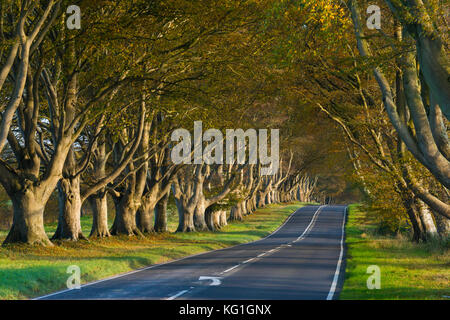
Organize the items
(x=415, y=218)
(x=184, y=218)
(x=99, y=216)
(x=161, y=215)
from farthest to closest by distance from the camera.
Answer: (x=184, y=218) → (x=161, y=215) → (x=99, y=216) → (x=415, y=218)

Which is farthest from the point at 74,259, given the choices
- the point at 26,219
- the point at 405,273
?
the point at 405,273

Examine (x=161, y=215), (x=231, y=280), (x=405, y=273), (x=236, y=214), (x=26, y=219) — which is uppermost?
(x=26, y=219)

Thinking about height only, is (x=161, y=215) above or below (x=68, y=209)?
below

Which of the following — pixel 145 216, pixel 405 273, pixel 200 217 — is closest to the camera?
pixel 405 273

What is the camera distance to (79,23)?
2155 cm

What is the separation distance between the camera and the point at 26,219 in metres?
24.2

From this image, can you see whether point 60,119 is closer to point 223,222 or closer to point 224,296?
point 224,296

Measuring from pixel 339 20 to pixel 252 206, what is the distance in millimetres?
69665

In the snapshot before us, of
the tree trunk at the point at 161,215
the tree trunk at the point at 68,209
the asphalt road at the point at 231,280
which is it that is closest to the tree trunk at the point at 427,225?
the asphalt road at the point at 231,280

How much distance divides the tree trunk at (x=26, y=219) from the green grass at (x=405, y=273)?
1210cm

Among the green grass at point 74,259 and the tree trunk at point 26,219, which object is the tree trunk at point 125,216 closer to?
the green grass at point 74,259

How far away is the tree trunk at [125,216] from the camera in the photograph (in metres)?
35.3

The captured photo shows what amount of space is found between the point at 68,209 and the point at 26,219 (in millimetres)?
3597

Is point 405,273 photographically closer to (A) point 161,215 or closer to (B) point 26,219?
(B) point 26,219
